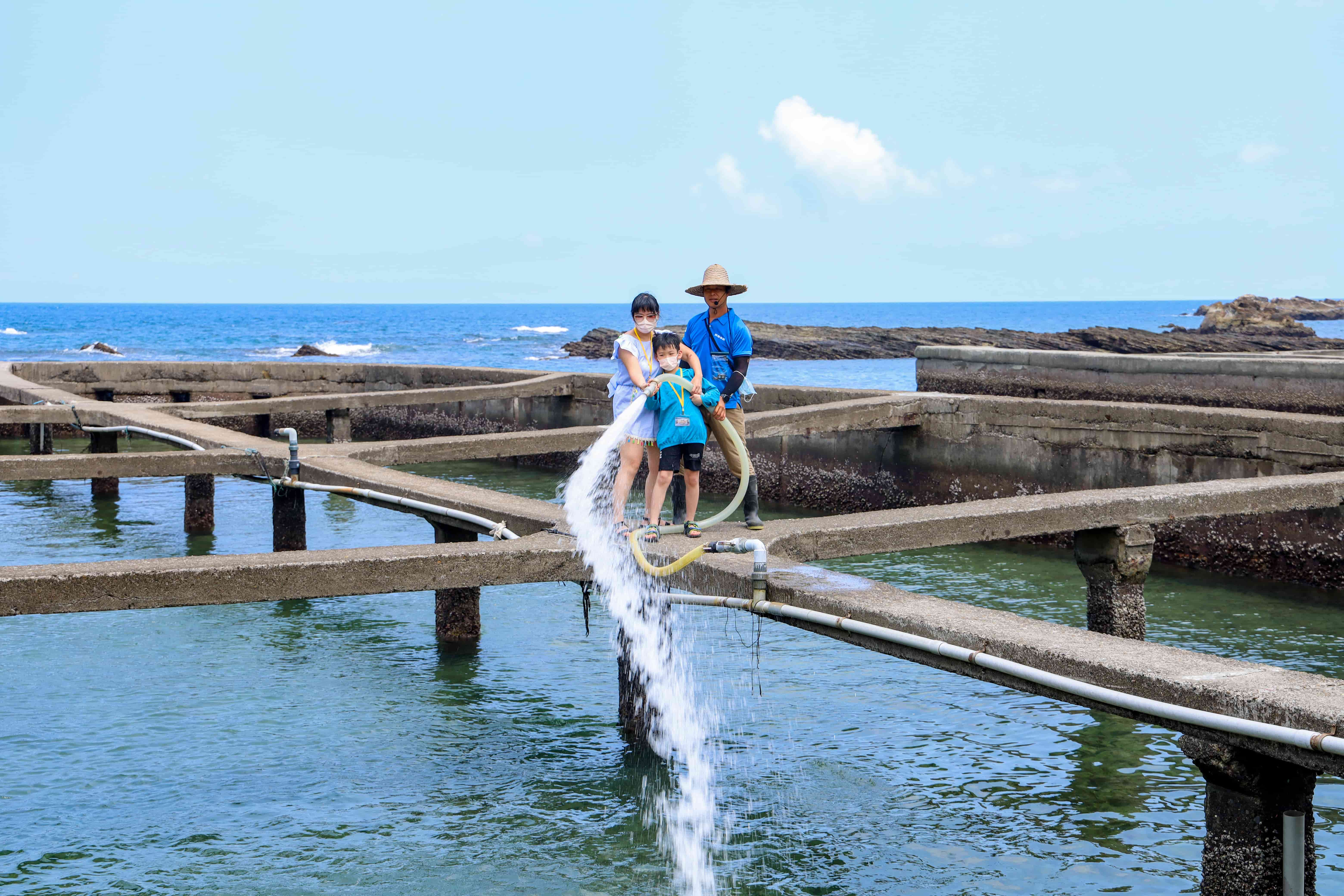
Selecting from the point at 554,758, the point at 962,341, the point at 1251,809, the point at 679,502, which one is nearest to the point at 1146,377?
the point at 679,502

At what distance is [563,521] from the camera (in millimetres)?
6344

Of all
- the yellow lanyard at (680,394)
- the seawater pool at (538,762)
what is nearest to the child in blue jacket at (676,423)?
the yellow lanyard at (680,394)

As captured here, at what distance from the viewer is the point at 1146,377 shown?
582 inches

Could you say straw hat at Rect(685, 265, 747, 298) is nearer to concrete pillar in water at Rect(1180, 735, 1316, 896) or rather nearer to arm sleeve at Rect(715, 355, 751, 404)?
arm sleeve at Rect(715, 355, 751, 404)

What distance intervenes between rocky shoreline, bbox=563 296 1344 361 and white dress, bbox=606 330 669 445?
36.6 m

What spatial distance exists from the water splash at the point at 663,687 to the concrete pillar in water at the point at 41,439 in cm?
1174

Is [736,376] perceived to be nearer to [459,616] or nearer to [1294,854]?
[459,616]

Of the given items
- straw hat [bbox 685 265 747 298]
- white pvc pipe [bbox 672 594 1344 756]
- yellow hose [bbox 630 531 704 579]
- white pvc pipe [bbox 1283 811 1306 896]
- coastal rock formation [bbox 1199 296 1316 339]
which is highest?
coastal rock formation [bbox 1199 296 1316 339]

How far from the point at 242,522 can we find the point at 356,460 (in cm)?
432

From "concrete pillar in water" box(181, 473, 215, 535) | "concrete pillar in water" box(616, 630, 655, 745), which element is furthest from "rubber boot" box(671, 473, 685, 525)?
"concrete pillar in water" box(181, 473, 215, 535)

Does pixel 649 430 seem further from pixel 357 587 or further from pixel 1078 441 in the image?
pixel 1078 441

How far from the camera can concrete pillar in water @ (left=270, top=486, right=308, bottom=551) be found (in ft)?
32.4

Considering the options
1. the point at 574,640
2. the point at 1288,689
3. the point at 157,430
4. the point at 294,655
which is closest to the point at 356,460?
the point at 294,655

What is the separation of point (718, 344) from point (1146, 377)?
981 centimetres
